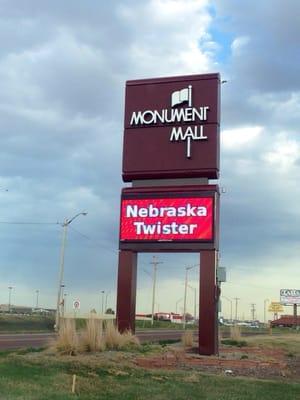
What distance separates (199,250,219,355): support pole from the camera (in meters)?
21.8

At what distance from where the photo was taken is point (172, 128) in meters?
23.8

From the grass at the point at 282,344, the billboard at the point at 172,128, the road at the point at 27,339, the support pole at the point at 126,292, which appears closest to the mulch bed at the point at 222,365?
the support pole at the point at 126,292

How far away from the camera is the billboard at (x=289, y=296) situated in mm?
118150

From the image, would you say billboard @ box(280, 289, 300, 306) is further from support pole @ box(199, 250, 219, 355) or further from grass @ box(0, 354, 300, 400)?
grass @ box(0, 354, 300, 400)

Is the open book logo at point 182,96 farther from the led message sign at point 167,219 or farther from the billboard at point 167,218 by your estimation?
the led message sign at point 167,219

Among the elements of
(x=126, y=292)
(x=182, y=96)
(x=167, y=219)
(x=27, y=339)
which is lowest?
(x=27, y=339)

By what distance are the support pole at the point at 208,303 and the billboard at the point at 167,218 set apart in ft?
1.93

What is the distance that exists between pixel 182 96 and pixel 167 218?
194 inches

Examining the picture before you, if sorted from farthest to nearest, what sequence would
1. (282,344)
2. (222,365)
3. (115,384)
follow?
1. (282,344)
2. (222,365)
3. (115,384)

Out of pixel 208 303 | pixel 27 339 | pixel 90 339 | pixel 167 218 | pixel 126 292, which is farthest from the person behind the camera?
pixel 27 339

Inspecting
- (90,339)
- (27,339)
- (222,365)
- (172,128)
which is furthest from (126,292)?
(27,339)

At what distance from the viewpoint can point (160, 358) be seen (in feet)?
60.7

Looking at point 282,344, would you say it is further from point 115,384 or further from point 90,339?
point 115,384

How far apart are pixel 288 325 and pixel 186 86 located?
428ft
